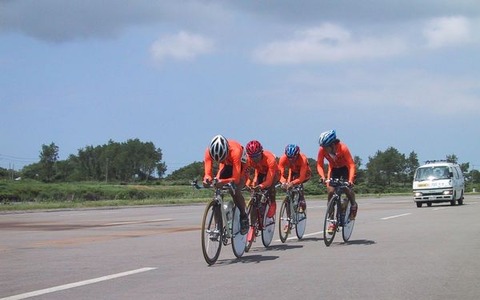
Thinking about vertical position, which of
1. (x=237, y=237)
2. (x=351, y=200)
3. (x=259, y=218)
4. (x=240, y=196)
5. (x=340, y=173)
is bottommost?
(x=237, y=237)

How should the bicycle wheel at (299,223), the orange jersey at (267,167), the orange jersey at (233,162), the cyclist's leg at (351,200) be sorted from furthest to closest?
the bicycle wheel at (299,223), the cyclist's leg at (351,200), the orange jersey at (267,167), the orange jersey at (233,162)

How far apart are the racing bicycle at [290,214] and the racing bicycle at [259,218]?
80 centimetres

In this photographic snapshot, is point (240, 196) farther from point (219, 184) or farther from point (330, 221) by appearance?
point (330, 221)

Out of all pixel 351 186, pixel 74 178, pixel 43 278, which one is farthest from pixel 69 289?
pixel 74 178

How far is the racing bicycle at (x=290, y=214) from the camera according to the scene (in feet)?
42.6

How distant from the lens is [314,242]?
513 inches

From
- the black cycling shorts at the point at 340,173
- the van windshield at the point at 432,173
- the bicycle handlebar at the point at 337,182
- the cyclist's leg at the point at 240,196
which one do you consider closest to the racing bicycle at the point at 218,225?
the cyclist's leg at the point at 240,196

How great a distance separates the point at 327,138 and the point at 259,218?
1.83 m

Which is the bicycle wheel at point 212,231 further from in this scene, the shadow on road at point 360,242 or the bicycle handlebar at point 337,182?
the shadow on road at point 360,242

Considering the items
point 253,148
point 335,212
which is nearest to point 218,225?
point 253,148

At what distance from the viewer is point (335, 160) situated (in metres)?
12.3

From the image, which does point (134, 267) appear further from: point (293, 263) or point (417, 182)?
point (417, 182)

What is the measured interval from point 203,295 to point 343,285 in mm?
1694

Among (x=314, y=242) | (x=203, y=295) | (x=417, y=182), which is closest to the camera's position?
(x=203, y=295)
